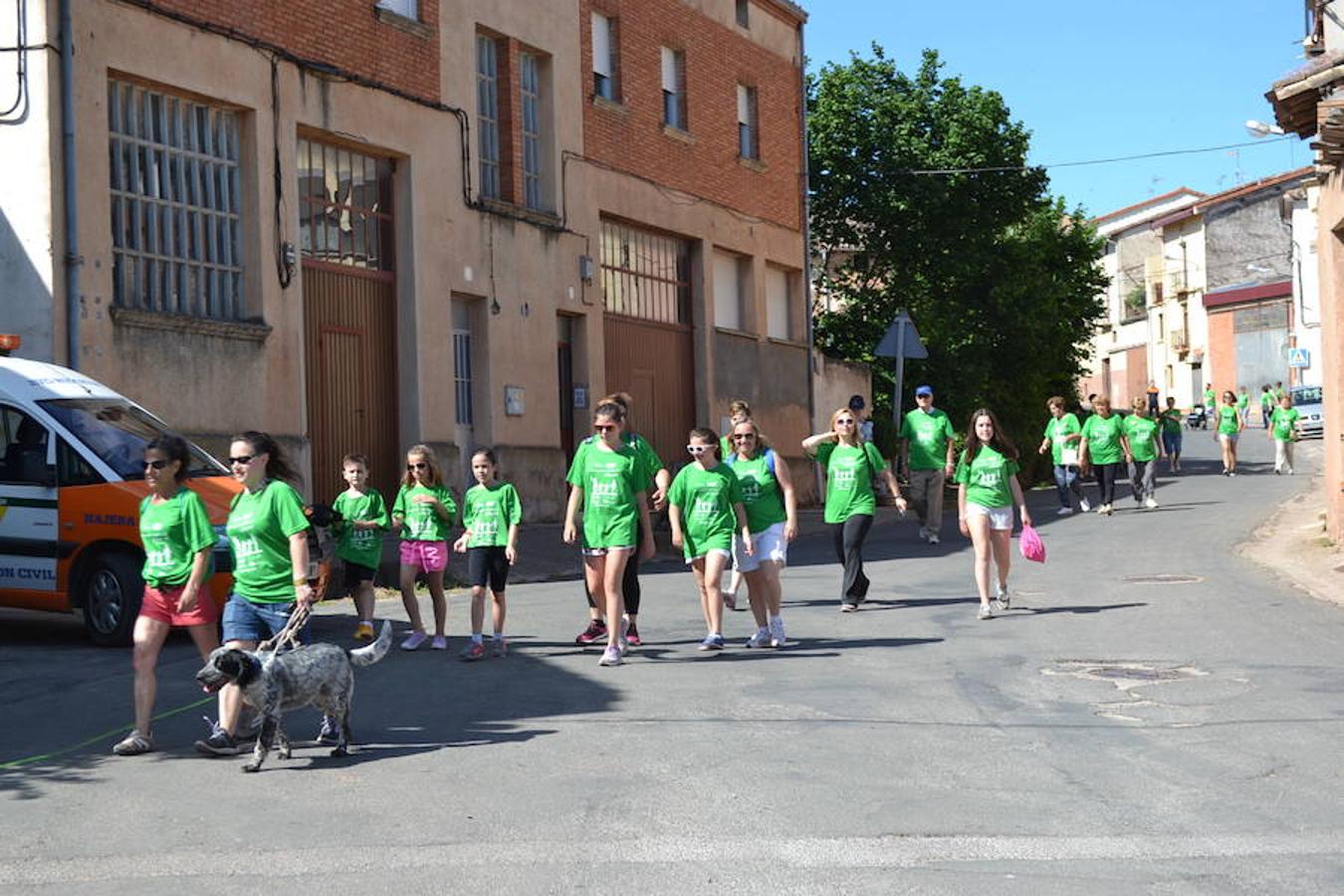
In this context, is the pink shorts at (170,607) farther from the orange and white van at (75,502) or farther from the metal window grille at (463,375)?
the metal window grille at (463,375)

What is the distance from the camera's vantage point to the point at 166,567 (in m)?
8.69

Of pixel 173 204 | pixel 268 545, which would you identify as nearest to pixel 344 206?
pixel 173 204

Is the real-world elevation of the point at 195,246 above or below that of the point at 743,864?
above

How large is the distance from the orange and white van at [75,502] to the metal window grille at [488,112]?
1090cm

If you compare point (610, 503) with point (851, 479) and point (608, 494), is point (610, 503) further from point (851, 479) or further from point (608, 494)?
point (851, 479)

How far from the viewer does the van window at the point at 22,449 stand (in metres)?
13.4

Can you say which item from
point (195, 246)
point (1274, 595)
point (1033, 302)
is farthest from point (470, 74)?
point (1033, 302)

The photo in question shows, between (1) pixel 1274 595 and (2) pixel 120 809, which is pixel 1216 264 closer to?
→ (1) pixel 1274 595

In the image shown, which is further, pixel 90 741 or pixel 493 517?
pixel 493 517

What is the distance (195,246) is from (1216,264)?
65805 millimetres

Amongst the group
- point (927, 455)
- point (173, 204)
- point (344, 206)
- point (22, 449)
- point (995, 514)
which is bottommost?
point (995, 514)

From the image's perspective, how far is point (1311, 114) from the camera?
58.5 feet

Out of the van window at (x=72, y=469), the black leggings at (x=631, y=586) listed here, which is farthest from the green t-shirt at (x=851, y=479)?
the van window at (x=72, y=469)

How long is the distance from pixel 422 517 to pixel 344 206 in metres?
9.30
